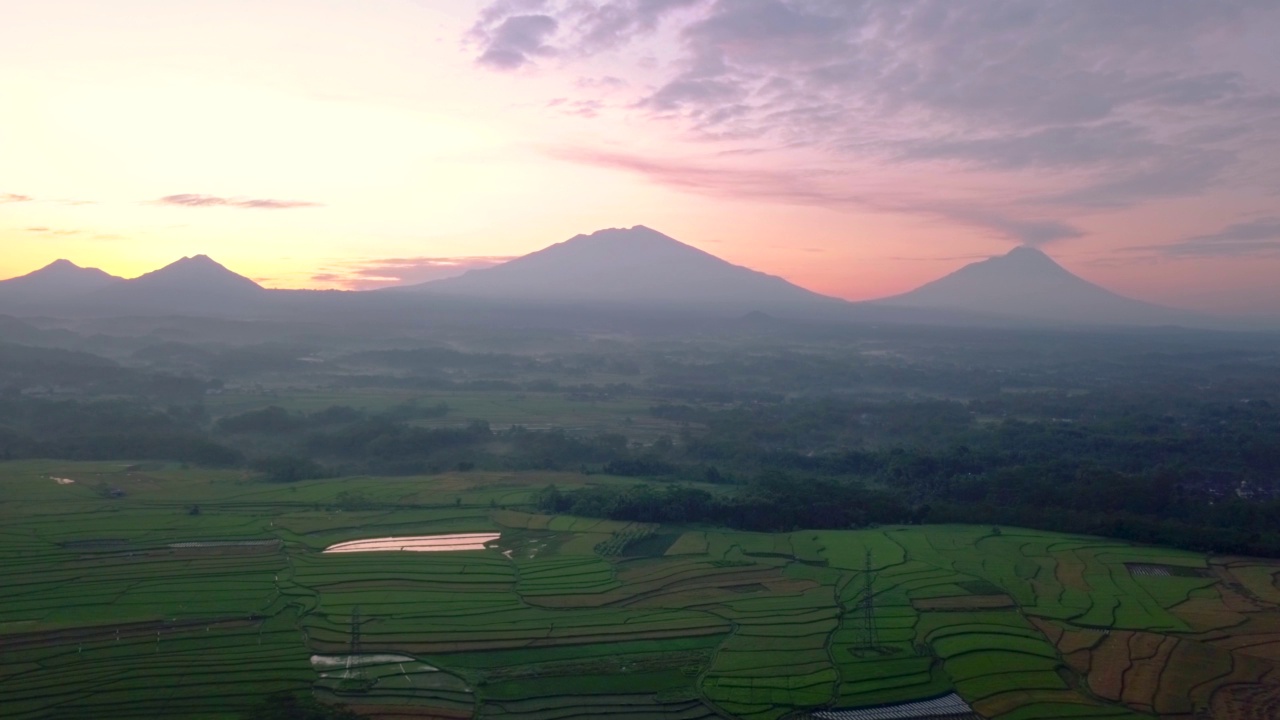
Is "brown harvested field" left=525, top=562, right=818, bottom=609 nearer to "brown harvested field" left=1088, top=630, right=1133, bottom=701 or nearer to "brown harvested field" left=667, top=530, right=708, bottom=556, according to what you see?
"brown harvested field" left=667, top=530, right=708, bottom=556

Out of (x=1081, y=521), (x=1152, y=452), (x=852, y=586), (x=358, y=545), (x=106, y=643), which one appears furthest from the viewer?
(x=1152, y=452)

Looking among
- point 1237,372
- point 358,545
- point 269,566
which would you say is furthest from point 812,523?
point 1237,372

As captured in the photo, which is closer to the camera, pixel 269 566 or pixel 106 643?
pixel 106 643

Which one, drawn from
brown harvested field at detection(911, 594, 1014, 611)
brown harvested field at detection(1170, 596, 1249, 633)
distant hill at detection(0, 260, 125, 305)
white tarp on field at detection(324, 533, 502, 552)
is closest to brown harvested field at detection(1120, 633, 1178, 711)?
brown harvested field at detection(1170, 596, 1249, 633)

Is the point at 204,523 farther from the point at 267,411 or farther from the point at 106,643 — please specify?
the point at 267,411

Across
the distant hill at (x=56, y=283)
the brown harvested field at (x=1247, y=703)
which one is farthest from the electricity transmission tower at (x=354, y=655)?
the distant hill at (x=56, y=283)

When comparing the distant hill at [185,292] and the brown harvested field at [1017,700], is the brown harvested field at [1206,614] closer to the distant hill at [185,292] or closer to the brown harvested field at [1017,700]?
the brown harvested field at [1017,700]
